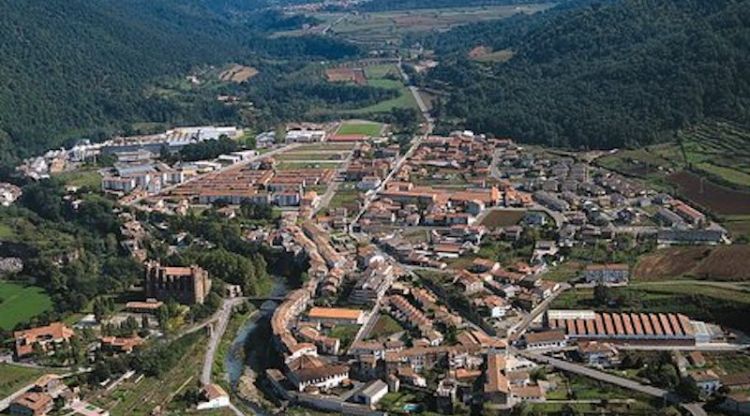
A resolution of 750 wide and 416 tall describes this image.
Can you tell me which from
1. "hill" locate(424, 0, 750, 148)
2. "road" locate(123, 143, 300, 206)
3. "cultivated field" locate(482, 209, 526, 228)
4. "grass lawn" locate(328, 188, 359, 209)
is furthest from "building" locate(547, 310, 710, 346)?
"hill" locate(424, 0, 750, 148)

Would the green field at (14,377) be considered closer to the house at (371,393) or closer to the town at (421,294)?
the town at (421,294)

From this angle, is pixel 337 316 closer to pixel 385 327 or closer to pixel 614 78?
pixel 385 327

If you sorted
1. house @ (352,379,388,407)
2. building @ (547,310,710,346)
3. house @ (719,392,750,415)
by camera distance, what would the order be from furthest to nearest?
building @ (547,310,710,346), house @ (352,379,388,407), house @ (719,392,750,415)

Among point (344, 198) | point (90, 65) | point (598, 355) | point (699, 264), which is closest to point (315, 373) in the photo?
point (598, 355)

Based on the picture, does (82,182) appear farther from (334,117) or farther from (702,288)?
(702,288)

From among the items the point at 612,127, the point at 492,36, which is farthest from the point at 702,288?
the point at 492,36

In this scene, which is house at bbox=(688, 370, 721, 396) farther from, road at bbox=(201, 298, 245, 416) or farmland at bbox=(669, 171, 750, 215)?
farmland at bbox=(669, 171, 750, 215)
